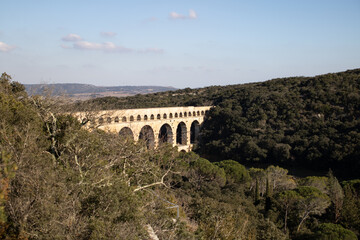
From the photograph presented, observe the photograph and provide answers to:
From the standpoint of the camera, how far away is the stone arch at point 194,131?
107ft

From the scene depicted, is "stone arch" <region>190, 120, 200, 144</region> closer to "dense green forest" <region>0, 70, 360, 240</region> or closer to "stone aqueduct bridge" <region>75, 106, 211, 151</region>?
"stone aqueduct bridge" <region>75, 106, 211, 151</region>

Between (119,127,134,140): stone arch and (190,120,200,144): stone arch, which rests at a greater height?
(119,127,134,140): stone arch

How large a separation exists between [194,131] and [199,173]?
52.0 feet

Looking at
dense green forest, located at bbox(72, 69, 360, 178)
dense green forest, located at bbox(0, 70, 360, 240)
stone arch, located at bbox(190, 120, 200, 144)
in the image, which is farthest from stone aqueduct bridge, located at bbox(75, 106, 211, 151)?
dense green forest, located at bbox(0, 70, 360, 240)

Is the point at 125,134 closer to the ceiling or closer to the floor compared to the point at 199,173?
closer to the ceiling

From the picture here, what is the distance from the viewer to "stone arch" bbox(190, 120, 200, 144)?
3269cm

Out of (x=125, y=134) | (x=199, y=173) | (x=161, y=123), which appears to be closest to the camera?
(x=125, y=134)

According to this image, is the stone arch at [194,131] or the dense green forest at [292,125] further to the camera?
the stone arch at [194,131]

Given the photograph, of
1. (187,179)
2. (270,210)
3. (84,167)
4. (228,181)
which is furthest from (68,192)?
(228,181)

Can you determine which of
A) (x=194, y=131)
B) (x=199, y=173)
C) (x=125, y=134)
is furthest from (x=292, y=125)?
(x=125, y=134)

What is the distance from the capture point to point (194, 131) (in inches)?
1316

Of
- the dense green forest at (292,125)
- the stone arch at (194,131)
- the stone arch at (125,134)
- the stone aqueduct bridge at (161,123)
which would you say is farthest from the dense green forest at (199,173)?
the stone aqueduct bridge at (161,123)

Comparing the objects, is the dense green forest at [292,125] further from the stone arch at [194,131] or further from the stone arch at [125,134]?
the stone arch at [125,134]

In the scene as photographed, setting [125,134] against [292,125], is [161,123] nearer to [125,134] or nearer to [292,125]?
[292,125]
